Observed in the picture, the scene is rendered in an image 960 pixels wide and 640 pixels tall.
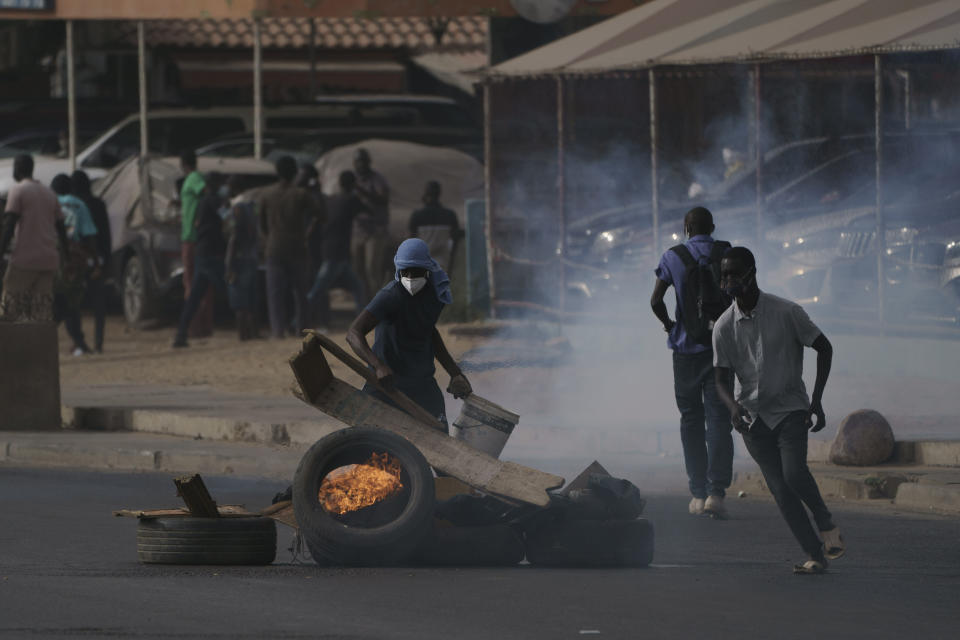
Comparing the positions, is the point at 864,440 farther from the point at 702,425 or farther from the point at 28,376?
the point at 28,376

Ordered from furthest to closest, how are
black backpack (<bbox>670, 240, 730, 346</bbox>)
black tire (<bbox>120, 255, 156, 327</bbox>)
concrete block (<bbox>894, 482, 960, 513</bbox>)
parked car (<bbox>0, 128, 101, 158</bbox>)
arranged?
parked car (<bbox>0, 128, 101, 158</bbox>), black tire (<bbox>120, 255, 156, 327</bbox>), concrete block (<bbox>894, 482, 960, 513</bbox>), black backpack (<bbox>670, 240, 730, 346</bbox>)

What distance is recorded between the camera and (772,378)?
7602 millimetres

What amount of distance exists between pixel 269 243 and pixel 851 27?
6970 millimetres

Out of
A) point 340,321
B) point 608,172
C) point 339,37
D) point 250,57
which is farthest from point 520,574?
point 250,57

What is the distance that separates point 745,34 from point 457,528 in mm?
7797

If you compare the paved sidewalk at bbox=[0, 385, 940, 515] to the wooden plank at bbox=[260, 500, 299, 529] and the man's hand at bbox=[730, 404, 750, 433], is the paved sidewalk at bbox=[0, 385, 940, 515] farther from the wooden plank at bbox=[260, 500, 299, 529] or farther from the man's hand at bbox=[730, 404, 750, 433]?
the wooden plank at bbox=[260, 500, 299, 529]

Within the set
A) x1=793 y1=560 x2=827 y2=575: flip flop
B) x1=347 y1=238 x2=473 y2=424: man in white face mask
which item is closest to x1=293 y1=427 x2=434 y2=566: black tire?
x1=347 y1=238 x2=473 y2=424: man in white face mask

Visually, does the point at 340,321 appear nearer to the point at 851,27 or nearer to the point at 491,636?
the point at 851,27

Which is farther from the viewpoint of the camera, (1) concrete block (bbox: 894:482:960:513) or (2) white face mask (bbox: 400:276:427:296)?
(1) concrete block (bbox: 894:482:960:513)

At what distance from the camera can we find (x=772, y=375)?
7.60 meters

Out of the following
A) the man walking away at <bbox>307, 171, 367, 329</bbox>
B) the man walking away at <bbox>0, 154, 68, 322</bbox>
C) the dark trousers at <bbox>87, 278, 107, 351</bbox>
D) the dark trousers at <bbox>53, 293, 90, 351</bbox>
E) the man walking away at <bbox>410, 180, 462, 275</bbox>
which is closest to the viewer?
the man walking away at <bbox>0, 154, 68, 322</bbox>

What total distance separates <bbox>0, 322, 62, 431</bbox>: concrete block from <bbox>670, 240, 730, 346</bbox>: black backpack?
6.18 metres

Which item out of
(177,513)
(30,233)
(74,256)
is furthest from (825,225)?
(177,513)

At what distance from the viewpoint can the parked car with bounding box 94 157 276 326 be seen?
20.5m
